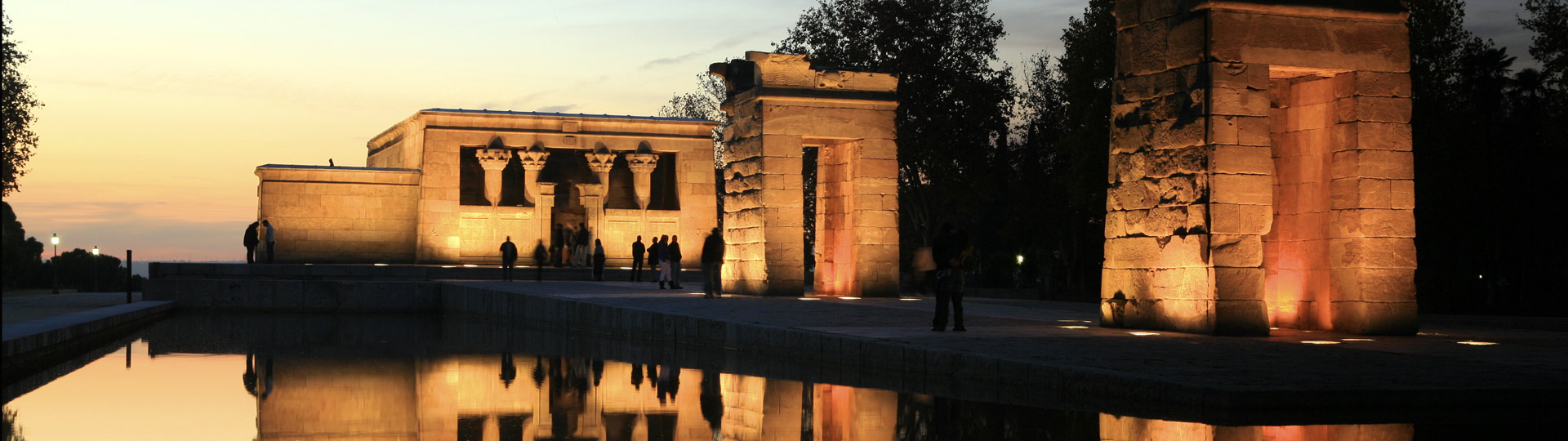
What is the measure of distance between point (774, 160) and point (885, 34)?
55.0 feet

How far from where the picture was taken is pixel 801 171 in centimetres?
2372

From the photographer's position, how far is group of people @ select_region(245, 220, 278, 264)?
34688 millimetres

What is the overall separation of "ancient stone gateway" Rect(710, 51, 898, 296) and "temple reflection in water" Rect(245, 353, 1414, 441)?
39.0 ft

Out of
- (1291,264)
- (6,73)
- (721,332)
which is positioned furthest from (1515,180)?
(6,73)

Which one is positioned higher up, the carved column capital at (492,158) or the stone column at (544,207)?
the carved column capital at (492,158)

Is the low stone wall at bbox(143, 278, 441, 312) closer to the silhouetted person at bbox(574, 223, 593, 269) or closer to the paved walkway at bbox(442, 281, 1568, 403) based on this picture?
the silhouetted person at bbox(574, 223, 593, 269)

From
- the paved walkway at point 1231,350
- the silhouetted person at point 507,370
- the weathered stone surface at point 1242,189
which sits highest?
the weathered stone surface at point 1242,189

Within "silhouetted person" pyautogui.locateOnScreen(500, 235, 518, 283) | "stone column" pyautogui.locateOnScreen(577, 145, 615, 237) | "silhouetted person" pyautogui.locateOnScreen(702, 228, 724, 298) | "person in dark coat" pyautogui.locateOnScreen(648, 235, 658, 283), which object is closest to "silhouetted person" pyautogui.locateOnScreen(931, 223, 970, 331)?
"silhouetted person" pyautogui.locateOnScreen(702, 228, 724, 298)

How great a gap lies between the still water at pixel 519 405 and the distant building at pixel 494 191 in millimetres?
24320

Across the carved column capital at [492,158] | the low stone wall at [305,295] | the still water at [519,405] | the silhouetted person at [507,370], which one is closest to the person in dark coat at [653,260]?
the carved column capital at [492,158]

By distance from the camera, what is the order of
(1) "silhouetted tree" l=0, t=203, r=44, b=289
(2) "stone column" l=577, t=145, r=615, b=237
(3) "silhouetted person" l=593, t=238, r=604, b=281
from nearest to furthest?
(3) "silhouetted person" l=593, t=238, r=604, b=281, (2) "stone column" l=577, t=145, r=615, b=237, (1) "silhouetted tree" l=0, t=203, r=44, b=289

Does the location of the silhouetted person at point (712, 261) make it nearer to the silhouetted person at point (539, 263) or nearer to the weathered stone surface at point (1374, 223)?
the silhouetted person at point (539, 263)

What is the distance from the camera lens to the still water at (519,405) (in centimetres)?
777

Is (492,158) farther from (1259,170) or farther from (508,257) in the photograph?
(1259,170)
